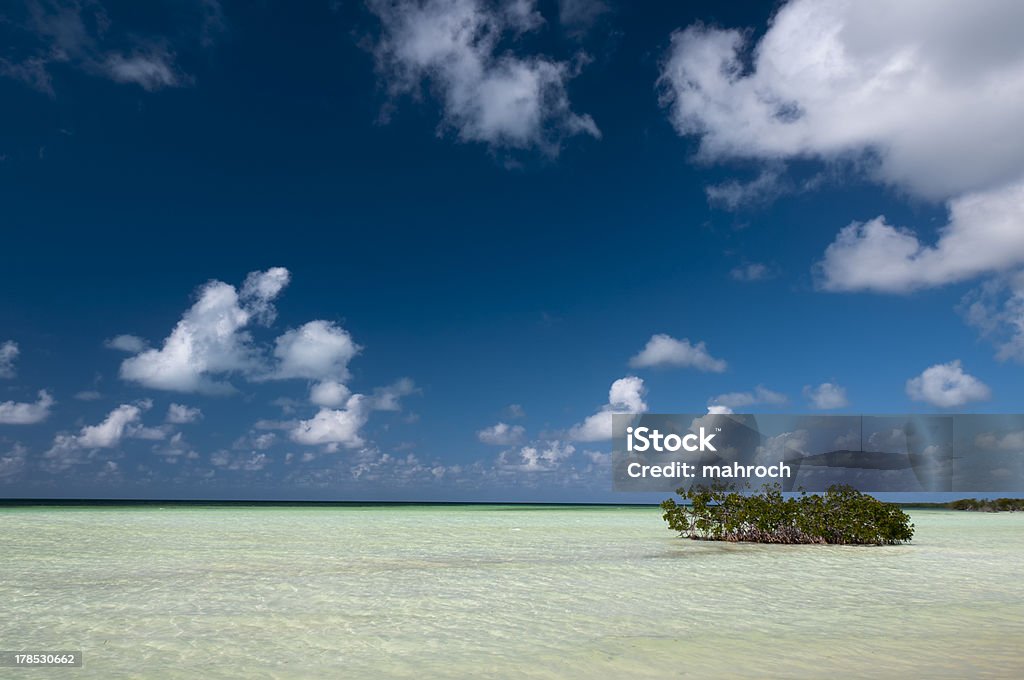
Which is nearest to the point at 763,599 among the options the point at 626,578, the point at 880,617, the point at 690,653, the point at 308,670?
the point at 880,617

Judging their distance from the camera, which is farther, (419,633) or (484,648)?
(419,633)

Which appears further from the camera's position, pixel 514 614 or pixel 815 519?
pixel 815 519

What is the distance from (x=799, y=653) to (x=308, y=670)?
5.46 m

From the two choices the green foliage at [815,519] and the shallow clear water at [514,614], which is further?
the green foliage at [815,519]

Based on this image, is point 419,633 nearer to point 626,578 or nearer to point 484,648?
point 484,648

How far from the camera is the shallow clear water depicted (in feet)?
26.5

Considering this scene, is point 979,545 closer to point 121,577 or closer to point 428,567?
point 428,567

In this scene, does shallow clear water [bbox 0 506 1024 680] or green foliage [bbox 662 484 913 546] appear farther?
green foliage [bbox 662 484 913 546]

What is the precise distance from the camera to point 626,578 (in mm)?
15516

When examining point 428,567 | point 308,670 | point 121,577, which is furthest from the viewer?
point 428,567

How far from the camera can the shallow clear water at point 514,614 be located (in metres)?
8.09

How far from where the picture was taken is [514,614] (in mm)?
11250

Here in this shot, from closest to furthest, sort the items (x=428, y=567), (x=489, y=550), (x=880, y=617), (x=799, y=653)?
(x=799, y=653), (x=880, y=617), (x=428, y=567), (x=489, y=550)

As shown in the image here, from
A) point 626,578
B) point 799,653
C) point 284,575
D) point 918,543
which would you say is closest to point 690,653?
point 799,653
